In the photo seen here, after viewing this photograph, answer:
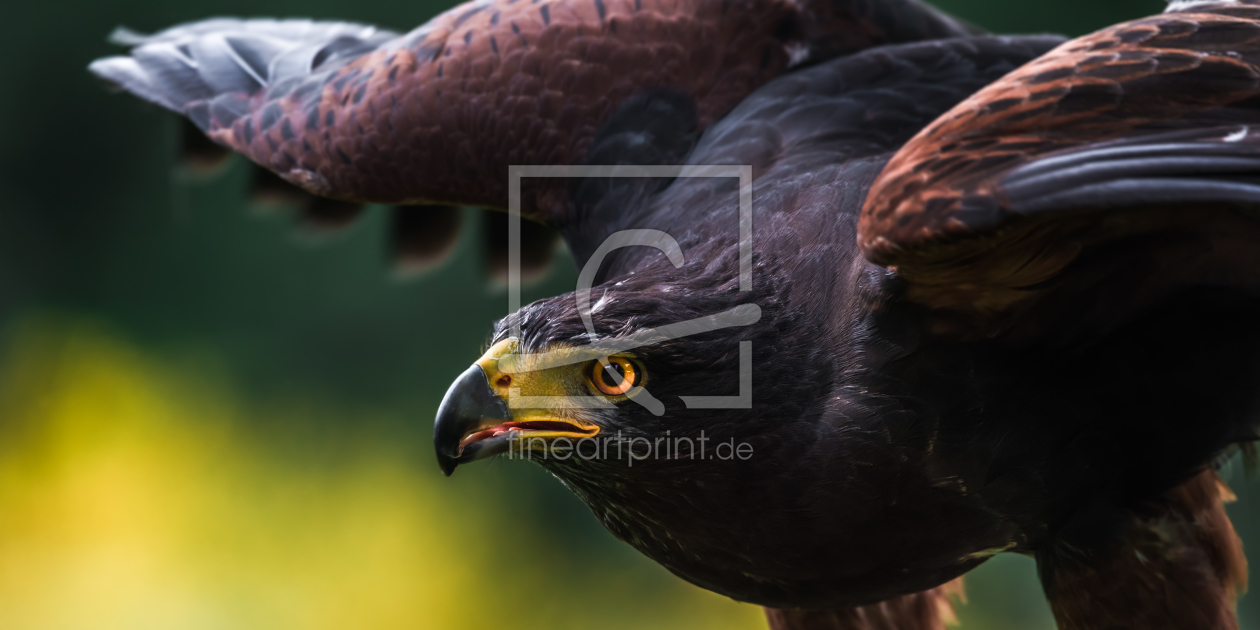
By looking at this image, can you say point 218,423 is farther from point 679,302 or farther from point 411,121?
point 679,302

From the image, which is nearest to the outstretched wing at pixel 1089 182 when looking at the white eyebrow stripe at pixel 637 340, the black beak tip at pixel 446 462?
the white eyebrow stripe at pixel 637 340

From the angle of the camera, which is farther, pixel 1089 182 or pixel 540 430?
pixel 540 430

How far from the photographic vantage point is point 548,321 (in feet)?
5.21

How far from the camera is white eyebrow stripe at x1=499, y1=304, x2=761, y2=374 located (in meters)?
1.54

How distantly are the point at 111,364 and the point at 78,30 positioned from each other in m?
1.60

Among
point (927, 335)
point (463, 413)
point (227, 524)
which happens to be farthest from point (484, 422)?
point (227, 524)

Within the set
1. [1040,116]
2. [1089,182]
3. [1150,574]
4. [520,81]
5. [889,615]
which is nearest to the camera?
[1089,182]

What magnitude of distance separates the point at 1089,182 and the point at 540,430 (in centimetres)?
84

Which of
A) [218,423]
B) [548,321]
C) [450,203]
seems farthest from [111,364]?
[548,321]

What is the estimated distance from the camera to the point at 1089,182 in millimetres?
1340

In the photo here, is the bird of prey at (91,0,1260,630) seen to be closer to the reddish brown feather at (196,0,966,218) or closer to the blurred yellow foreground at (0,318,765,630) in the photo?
the reddish brown feather at (196,0,966,218)
